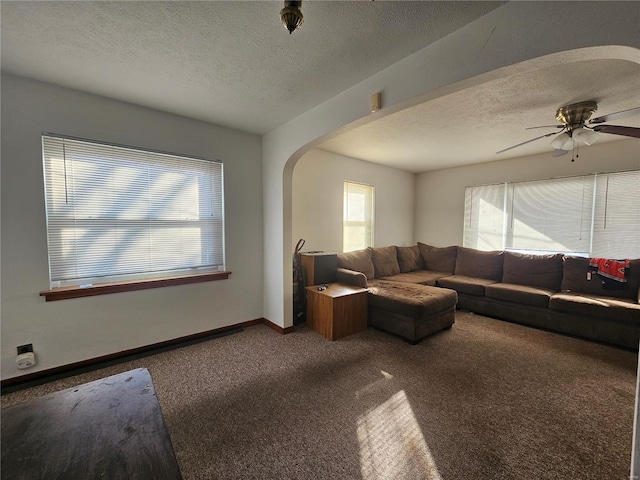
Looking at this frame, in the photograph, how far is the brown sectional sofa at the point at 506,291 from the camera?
2896mm

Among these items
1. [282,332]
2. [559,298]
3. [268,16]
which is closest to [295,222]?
[282,332]

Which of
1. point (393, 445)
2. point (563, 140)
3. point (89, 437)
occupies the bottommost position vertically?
point (393, 445)

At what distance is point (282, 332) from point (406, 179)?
4.21 metres

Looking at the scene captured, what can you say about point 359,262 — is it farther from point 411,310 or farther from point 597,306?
point 597,306

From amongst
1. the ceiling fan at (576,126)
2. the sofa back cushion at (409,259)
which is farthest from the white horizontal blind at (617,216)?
the sofa back cushion at (409,259)

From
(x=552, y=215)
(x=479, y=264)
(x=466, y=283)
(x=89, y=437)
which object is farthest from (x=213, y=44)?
(x=552, y=215)

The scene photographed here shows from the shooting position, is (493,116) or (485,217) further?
(485,217)

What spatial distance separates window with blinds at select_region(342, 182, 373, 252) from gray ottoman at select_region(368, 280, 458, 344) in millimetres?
1368

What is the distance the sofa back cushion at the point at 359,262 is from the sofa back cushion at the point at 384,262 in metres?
0.13

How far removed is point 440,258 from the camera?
4.94m

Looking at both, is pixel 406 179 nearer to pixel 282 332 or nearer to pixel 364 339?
pixel 364 339

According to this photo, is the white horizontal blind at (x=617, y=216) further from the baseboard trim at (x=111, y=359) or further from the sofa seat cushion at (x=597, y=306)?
the baseboard trim at (x=111, y=359)

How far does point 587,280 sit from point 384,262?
8.60 feet

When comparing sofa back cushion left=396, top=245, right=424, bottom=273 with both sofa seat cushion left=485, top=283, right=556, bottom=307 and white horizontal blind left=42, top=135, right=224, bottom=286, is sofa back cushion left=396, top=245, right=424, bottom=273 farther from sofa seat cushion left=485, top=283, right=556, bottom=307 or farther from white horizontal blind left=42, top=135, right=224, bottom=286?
white horizontal blind left=42, top=135, right=224, bottom=286
